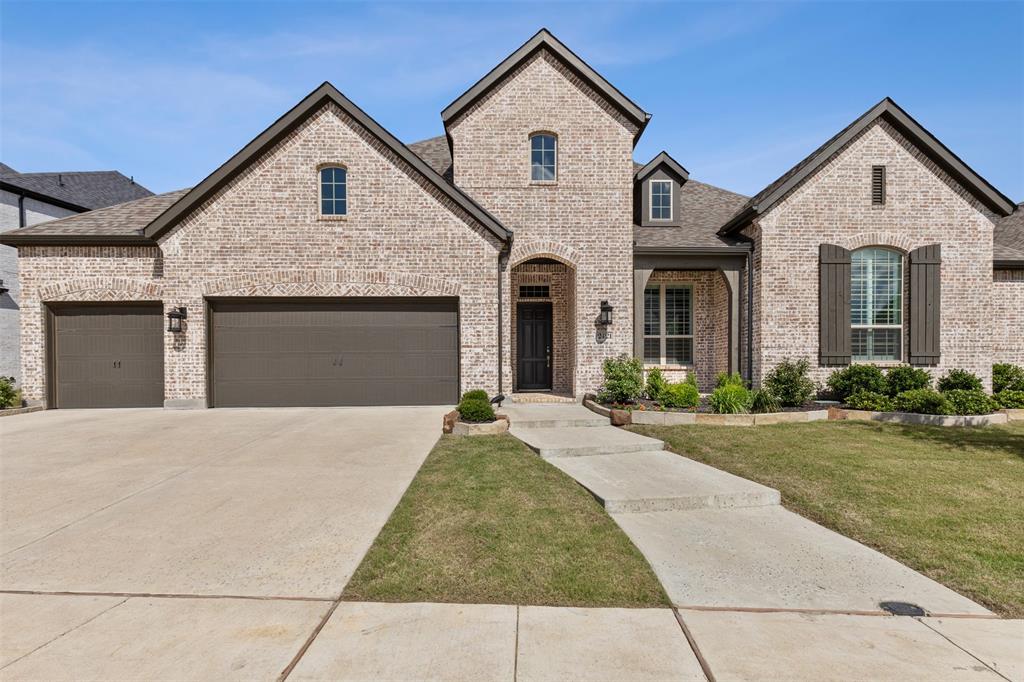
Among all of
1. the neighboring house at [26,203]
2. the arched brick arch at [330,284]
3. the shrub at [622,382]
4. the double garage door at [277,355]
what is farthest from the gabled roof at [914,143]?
the neighboring house at [26,203]

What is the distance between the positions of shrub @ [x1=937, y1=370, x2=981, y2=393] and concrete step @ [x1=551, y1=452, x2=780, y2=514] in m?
9.38

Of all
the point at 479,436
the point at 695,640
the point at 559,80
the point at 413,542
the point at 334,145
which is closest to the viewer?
the point at 695,640

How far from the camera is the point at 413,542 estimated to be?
13.6 feet

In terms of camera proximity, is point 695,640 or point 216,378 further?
point 216,378

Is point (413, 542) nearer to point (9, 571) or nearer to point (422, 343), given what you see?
point (9, 571)

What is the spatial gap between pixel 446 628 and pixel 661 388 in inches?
341

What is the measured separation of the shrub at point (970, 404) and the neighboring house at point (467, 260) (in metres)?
2.00

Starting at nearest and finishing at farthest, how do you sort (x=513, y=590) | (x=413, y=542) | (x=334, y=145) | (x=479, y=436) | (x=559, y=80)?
(x=513, y=590), (x=413, y=542), (x=479, y=436), (x=334, y=145), (x=559, y=80)

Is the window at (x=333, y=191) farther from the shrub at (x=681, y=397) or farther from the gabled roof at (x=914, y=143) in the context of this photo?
the gabled roof at (x=914, y=143)

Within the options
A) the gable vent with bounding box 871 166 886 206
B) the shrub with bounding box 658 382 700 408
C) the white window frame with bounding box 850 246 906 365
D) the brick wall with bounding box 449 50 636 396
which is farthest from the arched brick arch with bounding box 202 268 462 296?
the gable vent with bounding box 871 166 886 206

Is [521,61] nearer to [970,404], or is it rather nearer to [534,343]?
[534,343]

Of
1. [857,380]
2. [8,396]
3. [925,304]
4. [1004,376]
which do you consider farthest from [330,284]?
[1004,376]

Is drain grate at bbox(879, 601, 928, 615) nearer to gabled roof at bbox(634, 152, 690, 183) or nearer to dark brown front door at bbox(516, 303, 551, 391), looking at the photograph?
dark brown front door at bbox(516, 303, 551, 391)

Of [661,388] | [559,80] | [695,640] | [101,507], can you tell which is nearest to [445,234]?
[559,80]
